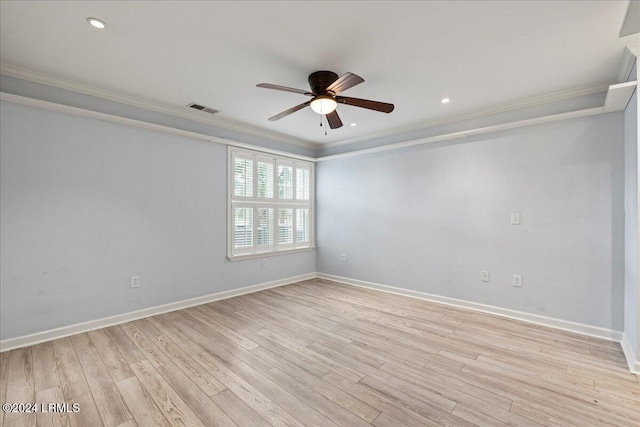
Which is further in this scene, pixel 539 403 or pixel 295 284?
pixel 295 284

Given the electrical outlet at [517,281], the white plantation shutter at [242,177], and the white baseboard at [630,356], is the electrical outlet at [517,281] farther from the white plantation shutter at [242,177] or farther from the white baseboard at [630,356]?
the white plantation shutter at [242,177]

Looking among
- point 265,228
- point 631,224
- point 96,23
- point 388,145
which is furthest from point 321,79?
point 631,224

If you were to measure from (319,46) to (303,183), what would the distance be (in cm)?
334

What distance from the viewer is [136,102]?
11.3 feet

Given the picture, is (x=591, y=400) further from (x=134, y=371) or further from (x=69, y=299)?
(x=69, y=299)

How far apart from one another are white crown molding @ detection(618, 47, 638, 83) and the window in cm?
427

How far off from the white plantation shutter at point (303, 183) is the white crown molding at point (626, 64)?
14.2 feet

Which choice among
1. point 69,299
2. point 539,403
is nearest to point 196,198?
point 69,299

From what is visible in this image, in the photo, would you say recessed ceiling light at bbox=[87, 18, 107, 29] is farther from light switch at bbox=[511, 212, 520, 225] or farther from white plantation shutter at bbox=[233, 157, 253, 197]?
light switch at bbox=[511, 212, 520, 225]

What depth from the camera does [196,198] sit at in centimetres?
400

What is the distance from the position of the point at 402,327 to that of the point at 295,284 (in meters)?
2.39

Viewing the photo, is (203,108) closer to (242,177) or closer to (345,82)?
(242,177)

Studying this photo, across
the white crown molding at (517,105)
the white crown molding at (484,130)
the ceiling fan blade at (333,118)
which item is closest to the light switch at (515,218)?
the white crown molding at (484,130)

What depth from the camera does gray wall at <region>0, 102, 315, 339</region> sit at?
2725mm
